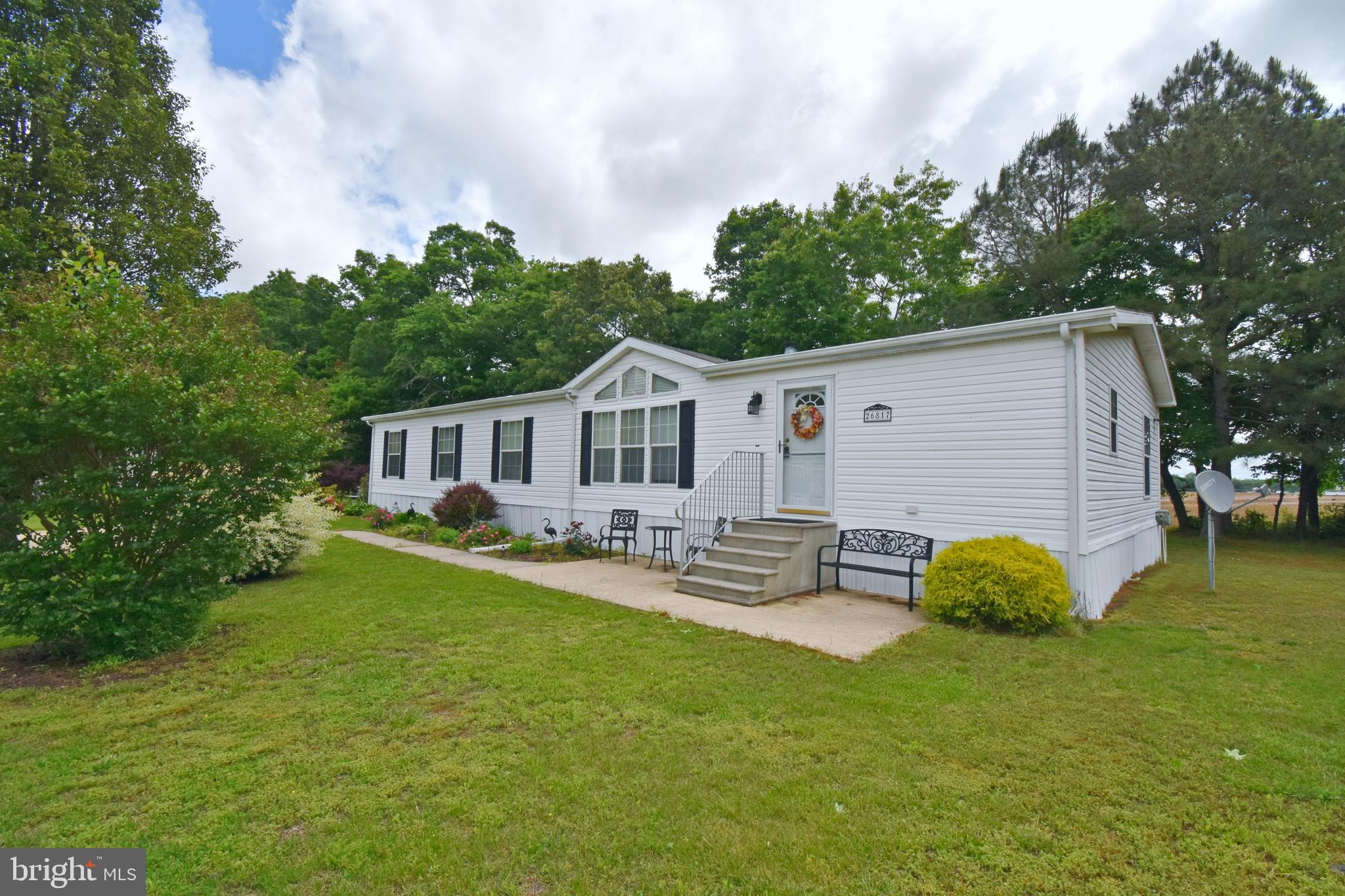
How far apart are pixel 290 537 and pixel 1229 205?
821 inches

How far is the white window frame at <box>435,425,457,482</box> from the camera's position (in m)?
14.8

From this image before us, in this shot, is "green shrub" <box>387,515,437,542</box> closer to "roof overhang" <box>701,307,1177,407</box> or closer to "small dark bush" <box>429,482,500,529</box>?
"small dark bush" <box>429,482,500,529</box>

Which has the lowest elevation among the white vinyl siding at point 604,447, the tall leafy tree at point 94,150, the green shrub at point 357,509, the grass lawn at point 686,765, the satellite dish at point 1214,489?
the grass lawn at point 686,765

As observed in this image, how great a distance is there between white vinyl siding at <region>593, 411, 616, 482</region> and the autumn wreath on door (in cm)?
379

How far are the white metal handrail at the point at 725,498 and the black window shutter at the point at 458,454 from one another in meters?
7.67

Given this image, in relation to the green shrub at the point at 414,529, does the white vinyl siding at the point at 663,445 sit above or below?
above

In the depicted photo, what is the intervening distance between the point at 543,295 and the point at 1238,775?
78.3ft

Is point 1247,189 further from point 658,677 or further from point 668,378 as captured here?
point 658,677

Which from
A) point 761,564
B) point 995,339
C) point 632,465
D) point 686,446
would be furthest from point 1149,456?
point 632,465

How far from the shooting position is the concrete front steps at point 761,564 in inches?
269

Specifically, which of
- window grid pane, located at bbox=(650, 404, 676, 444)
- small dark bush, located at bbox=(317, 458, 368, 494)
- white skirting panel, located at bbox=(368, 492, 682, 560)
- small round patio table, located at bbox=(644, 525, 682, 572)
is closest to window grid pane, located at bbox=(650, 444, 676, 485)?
window grid pane, located at bbox=(650, 404, 676, 444)

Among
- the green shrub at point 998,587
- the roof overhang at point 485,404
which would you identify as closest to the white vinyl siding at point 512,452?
the roof overhang at point 485,404

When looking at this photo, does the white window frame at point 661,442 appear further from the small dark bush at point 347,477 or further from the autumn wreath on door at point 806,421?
→ the small dark bush at point 347,477

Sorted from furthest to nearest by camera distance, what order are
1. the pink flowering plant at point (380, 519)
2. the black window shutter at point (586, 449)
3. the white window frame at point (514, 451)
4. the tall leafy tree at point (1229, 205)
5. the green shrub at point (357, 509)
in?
the green shrub at point (357, 509)
the pink flowering plant at point (380, 519)
the tall leafy tree at point (1229, 205)
the white window frame at point (514, 451)
the black window shutter at point (586, 449)
